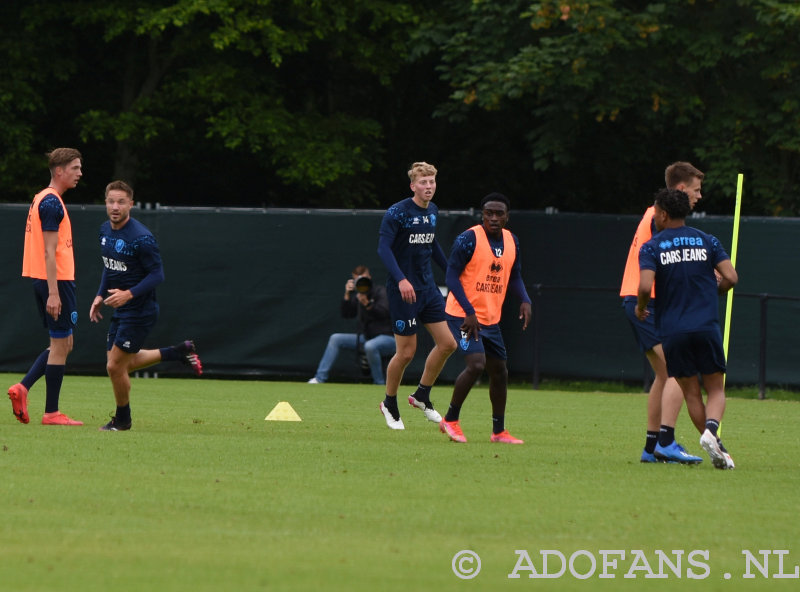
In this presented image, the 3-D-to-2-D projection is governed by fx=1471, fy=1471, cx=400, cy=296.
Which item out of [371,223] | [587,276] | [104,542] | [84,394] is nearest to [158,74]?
[371,223]

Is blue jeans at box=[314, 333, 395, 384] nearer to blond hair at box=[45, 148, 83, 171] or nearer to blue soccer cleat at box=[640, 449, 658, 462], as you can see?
blond hair at box=[45, 148, 83, 171]

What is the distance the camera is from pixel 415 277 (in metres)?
12.4

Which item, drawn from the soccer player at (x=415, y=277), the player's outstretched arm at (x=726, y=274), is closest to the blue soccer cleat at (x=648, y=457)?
the player's outstretched arm at (x=726, y=274)

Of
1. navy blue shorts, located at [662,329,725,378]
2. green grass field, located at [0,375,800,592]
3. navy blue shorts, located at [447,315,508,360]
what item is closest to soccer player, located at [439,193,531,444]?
navy blue shorts, located at [447,315,508,360]

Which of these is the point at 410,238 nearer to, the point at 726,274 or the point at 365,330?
the point at 726,274

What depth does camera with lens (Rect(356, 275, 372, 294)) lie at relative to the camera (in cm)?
1979

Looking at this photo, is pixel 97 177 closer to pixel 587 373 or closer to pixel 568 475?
pixel 587 373

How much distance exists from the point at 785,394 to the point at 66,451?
1212 centimetres

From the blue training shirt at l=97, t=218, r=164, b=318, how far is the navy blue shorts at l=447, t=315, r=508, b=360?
237cm

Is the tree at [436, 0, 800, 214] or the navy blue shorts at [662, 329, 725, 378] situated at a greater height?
the tree at [436, 0, 800, 214]

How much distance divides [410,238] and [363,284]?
24.8 feet

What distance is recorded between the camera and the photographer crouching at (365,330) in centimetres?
1997

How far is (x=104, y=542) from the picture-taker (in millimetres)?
6633

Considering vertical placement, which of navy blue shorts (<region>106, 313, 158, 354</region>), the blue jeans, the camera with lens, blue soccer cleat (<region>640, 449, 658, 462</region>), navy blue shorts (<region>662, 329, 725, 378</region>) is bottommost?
the blue jeans
